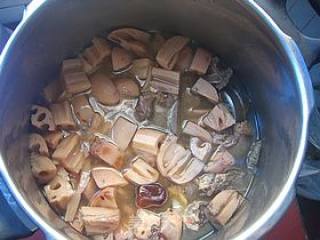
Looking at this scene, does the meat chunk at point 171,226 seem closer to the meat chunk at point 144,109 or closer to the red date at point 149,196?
the red date at point 149,196

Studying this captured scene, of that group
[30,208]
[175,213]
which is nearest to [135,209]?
[175,213]

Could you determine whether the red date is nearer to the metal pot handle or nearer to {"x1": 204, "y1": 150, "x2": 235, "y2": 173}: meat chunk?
{"x1": 204, "y1": 150, "x2": 235, "y2": 173}: meat chunk

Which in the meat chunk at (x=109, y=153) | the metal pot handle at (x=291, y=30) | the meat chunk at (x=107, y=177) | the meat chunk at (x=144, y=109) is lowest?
the meat chunk at (x=107, y=177)

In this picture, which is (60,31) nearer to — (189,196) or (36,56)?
(36,56)

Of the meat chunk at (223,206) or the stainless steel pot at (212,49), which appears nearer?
the stainless steel pot at (212,49)

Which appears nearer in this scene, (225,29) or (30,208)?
(30,208)

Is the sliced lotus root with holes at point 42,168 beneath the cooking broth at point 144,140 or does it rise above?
beneath

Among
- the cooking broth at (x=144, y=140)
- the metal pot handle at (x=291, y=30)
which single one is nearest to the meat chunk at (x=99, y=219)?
the cooking broth at (x=144, y=140)

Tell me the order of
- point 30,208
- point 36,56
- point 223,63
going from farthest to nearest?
point 223,63 → point 36,56 → point 30,208
